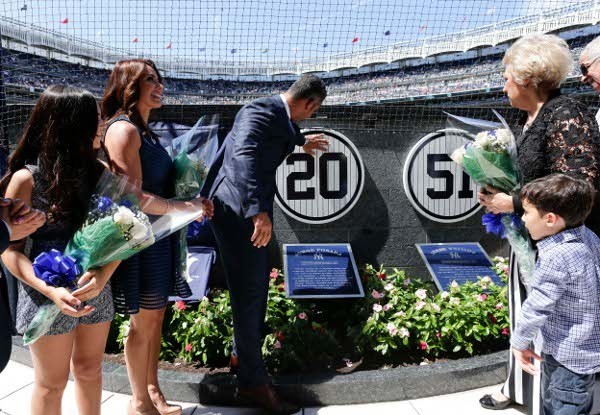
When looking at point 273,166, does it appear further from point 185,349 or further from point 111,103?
point 185,349

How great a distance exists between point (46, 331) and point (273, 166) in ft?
4.92

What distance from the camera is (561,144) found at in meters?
2.40

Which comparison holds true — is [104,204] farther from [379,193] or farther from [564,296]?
[379,193]

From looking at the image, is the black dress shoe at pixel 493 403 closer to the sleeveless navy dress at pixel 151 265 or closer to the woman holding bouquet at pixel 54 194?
A: the sleeveless navy dress at pixel 151 265

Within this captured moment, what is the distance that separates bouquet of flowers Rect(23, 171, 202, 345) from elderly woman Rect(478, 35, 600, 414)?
164cm

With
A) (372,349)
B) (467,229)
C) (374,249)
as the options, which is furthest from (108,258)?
(467,229)

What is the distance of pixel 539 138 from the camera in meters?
2.48

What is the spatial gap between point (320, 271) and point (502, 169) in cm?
214

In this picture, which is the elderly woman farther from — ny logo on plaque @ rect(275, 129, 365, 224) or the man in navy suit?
ny logo on plaque @ rect(275, 129, 365, 224)

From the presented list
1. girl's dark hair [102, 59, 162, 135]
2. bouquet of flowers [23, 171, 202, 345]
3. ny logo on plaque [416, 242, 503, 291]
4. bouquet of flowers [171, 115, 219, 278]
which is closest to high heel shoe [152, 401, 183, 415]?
bouquet of flowers [171, 115, 219, 278]

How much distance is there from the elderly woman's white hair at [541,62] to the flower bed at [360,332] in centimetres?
175

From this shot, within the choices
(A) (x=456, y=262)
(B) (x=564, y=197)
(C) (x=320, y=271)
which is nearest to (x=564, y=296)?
(B) (x=564, y=197)

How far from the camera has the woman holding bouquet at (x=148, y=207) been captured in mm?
2537

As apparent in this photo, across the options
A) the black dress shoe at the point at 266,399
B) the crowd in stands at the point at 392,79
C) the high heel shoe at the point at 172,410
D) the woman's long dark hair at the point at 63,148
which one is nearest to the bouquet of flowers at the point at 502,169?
the black dress shoe at the point at 266,399
